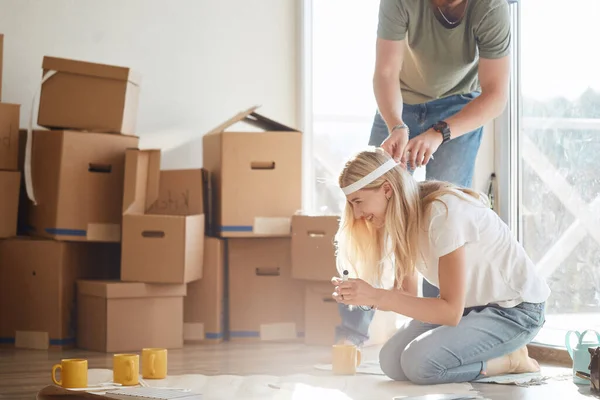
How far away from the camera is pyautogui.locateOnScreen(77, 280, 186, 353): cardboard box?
122 inches

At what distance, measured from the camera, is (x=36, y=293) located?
126 inches

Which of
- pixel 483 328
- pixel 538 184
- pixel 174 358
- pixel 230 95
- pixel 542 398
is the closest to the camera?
pixel 542 398

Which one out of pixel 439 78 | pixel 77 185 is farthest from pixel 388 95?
pixel 77 185

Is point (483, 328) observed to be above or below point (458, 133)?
below

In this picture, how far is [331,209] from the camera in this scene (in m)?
4.01

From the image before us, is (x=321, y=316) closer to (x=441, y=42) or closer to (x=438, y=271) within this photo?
(x=438, y=271)

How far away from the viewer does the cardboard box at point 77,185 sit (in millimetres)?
3188

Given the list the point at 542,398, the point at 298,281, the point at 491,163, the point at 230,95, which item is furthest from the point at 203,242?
the point at 542,398

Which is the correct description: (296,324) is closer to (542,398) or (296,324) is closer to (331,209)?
(331,209)

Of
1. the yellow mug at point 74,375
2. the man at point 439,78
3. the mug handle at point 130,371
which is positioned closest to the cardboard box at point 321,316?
the man at point 439,78

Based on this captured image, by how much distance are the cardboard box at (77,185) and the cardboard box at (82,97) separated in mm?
63

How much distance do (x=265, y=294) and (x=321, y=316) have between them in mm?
271

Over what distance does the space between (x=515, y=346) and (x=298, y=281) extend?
1.19m

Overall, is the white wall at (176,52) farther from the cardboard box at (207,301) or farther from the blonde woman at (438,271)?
the blonde woman at (438,271)
